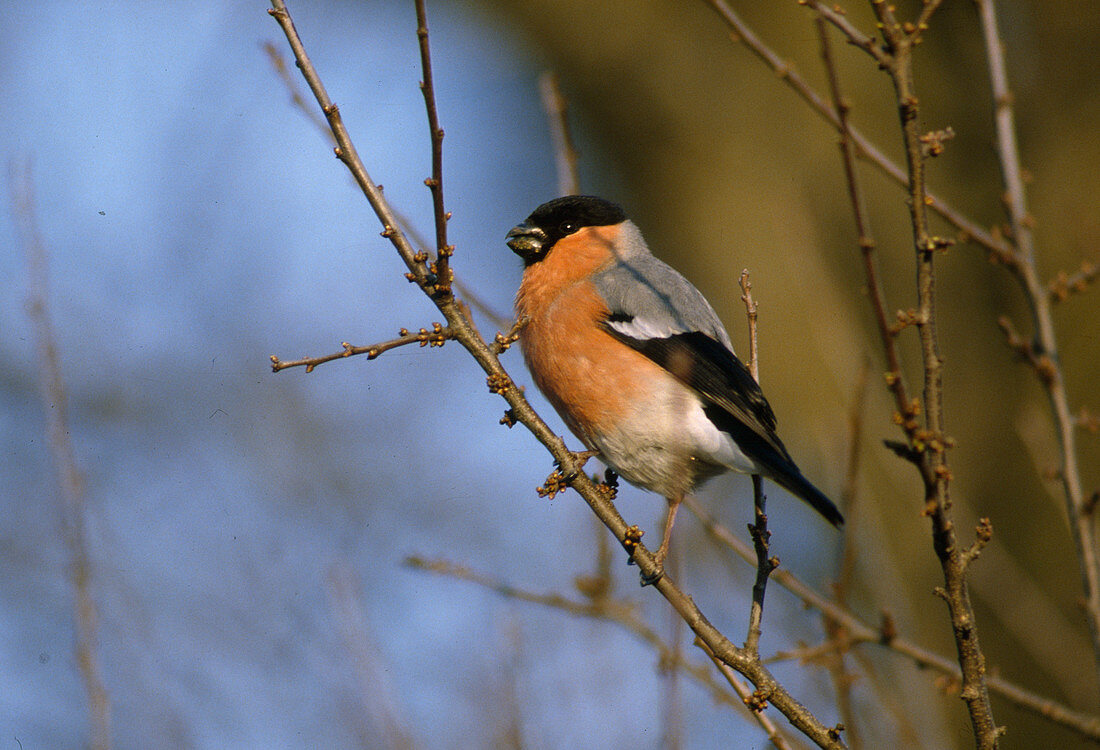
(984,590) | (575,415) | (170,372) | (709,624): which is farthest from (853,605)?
(170,372)

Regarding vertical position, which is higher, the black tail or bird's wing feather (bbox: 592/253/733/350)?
bird's wing feather (bbox: 592/253/733/350)

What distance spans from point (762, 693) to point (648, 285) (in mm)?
1574

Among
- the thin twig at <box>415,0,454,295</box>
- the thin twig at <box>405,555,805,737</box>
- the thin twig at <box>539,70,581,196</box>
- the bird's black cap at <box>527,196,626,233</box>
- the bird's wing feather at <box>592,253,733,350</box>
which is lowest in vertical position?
the thin twig at <box>405,555,805,737</box>

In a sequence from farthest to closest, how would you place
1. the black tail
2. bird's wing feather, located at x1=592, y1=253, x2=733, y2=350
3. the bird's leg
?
1. bird's wing feather, located at x1=592, y1=253, x2=733, y2=350
2. the bird's leg
3. the black tail

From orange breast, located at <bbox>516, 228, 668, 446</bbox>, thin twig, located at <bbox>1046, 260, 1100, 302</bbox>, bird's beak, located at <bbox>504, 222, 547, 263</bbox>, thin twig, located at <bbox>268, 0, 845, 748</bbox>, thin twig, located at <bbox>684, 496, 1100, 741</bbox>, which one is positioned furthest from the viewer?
bird's beak, located at <bbox>504, 222, 547, 263</bbox>

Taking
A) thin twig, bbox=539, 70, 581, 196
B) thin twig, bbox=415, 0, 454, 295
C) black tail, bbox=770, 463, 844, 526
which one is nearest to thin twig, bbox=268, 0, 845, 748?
thin twig, bbox=415, 0, 454, 295

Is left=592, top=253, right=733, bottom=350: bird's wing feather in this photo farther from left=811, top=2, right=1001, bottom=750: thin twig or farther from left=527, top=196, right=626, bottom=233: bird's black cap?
left=811, top=2, right=1001, bottom=750: thin twig

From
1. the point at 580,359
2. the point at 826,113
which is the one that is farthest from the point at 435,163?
the point at 580,359

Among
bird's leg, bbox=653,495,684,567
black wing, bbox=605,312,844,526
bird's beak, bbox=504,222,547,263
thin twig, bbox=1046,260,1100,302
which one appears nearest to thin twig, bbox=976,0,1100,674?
thin twig, bbox=1046,260,1100,302

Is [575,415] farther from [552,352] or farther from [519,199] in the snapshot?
[519,199]

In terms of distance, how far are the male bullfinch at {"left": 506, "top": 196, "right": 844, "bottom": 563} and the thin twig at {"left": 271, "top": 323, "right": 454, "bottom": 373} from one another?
3.34ft

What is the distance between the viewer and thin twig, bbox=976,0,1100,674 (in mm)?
1965

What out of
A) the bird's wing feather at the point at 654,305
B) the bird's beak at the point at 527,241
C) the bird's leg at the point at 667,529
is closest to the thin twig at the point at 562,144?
the bird's wing feather at the point at 654,305

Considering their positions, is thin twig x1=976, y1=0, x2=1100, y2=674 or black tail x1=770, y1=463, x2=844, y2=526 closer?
thin twig x1=976, y1=0, x2=1100, y2=674
